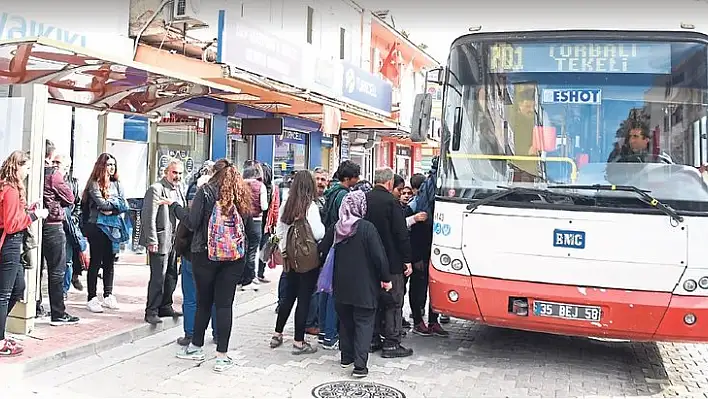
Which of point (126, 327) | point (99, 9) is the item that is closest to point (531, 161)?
point (126, 327)

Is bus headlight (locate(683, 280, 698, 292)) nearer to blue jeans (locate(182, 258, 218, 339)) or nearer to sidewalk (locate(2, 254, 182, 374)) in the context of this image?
blue jeans (locate(182, 258, 218, 339))

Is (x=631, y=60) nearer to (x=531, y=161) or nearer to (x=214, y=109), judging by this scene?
(x=531, y=161)

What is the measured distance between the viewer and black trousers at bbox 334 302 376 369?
→ 5699 mm

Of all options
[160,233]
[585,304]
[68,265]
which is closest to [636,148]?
[585,304]

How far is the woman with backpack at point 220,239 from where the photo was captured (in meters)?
5.46

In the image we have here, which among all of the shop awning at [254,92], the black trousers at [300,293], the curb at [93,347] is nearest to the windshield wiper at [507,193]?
the black trousers at [300,293]

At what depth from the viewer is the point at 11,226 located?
5410 mm

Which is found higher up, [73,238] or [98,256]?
[73,238]

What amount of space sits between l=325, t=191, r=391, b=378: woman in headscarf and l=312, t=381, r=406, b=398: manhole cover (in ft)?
0.65

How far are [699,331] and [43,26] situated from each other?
28.9 feet

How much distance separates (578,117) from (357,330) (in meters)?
2.71

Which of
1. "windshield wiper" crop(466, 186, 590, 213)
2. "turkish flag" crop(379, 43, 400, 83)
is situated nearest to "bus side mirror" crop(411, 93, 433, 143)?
"windshield wiper" crop(466, 186, 590, 213)

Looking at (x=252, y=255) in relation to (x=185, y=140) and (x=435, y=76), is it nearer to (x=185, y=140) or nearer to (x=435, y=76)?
Result: (x=435, y=76)

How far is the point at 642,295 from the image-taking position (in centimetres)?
537
